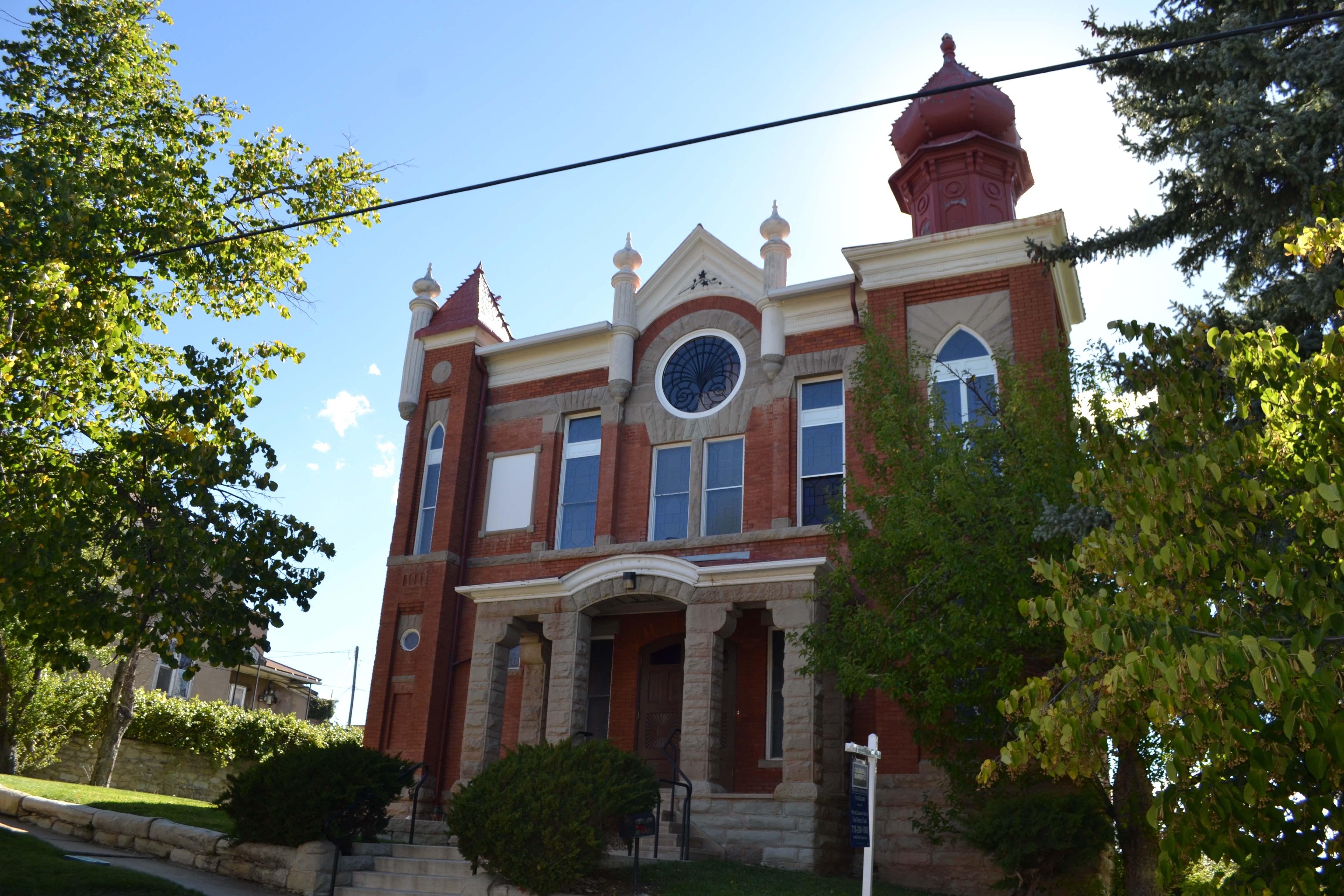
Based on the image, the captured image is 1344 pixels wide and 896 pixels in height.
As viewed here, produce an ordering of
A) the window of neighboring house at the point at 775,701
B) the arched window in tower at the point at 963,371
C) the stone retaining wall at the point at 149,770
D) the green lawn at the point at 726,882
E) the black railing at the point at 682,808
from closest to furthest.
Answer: the green lawn at the point at 726,882 → the black railing at the point at 682,808 → the window of neighboring house at the point at 775,701 → the arched window in tower at the point at 963,371 → the stone retaining wall at the point at 149,770

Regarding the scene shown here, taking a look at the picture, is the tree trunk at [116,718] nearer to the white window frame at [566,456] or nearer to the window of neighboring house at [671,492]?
the white window frame at [566,456]

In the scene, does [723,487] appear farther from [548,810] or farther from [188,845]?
[188,845]

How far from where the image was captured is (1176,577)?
19.7ft

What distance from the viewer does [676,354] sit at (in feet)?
Result: 70.5

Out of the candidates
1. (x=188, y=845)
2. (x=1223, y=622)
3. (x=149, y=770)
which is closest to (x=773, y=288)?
(x=188, y=845)

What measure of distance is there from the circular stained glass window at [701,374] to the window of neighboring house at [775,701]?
4787 mm

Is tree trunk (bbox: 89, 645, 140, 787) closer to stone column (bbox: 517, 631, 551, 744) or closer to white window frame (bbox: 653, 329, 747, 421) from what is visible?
stone column (bbox: 517, 631, 551, 744)

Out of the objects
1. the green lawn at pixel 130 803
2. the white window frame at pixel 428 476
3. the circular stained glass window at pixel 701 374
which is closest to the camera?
the green lawn at pixel 130 803

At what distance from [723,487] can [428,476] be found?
22.4 ft

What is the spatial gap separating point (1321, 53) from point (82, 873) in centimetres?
1445

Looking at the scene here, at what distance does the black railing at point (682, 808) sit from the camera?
13.6 meters

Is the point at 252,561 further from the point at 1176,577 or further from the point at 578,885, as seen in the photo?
the point at 1176,577

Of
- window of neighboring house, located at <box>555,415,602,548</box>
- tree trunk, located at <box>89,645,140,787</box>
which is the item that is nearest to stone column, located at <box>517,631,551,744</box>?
window of neighboring house, located at <box>555,415,602,548</box>

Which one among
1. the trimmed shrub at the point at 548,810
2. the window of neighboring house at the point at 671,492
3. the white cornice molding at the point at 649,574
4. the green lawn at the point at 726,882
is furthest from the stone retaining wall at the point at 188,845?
the window of neighboring house at the point at 671,492
